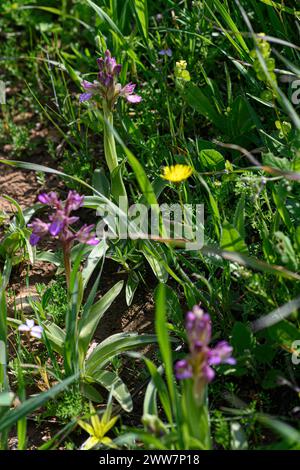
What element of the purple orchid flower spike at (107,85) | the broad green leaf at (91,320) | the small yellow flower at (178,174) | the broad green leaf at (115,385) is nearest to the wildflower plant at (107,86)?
the purple orchid flower spike at (107,85)

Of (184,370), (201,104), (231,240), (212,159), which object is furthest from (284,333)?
(201,104)

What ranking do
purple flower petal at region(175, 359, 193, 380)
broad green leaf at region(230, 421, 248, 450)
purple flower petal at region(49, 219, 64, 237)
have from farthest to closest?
purple flower petal at region(49, 219, 64, 237) → broad green leaf at region(230, 421, 248, 450) → purple flower petal at region(175, 359, 193, 380)

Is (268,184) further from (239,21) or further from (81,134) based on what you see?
(81,134)

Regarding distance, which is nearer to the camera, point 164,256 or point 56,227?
point 56,227

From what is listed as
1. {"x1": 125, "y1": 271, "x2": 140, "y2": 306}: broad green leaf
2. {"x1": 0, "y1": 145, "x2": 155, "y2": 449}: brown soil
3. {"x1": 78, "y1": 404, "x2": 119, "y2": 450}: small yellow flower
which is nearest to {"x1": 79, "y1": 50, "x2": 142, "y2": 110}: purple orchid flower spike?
{"x1": 0, "y1": 145, "x2": 155, "y2": 449}: brown soil

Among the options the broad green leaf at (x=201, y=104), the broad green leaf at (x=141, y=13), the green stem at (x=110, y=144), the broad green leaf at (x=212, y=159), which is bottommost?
the broad green leaf at (x=212, y=159)

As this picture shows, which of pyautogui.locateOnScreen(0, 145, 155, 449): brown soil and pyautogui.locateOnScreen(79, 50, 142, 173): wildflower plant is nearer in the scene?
pyautogui.locateOnScreen(0, 145, 155, 449): brown soil

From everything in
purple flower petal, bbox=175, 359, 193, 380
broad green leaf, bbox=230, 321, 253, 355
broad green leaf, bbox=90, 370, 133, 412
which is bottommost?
purple flower petal, bbox=175, 359, 193, 380

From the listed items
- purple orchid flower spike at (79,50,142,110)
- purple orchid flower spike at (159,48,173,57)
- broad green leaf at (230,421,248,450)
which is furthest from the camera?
purple orchid flower spike at (159,48,173,57)

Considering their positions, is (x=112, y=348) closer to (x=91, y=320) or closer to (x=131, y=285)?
(x=91, y=320)

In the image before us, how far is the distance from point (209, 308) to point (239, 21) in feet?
3.79

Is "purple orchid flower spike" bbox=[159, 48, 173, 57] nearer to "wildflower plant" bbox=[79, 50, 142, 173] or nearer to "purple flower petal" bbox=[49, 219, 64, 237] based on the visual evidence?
"wildflower plant" bbox=[79, 50, 142, 173]

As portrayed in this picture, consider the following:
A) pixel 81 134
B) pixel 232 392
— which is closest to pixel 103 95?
pixel 81 134

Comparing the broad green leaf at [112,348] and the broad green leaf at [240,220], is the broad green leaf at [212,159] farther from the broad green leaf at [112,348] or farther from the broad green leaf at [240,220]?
the broad green leaf at [112,348]
